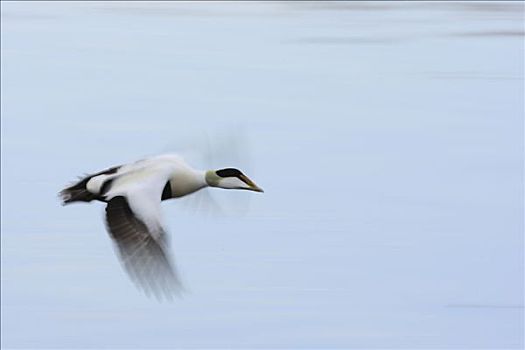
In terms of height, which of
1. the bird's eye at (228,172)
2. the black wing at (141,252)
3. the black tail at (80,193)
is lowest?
the black wing at (141,252)

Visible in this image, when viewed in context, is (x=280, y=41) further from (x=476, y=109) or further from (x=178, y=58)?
(x=476, y=109)

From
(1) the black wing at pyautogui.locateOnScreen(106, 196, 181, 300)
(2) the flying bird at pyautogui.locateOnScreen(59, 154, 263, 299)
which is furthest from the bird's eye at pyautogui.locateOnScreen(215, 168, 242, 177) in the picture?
(1) the black wing at pyautogui.locateOnScreen(106, 196, 181, 300)

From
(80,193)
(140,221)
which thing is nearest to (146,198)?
(140,221)

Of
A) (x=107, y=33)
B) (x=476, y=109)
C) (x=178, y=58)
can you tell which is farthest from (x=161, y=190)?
(x=107, y=33)

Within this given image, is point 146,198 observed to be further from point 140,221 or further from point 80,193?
point 80,193

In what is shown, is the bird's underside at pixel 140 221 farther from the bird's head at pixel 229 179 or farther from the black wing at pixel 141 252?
the bird's head at pixel 229 179

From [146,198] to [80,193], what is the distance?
12.3 inches

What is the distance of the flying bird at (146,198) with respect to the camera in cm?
377

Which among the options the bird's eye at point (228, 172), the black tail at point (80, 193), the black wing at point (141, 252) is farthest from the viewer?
the bird's eye at point (228, 172)

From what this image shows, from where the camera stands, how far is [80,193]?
421 centimetres

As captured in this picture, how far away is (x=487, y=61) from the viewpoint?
23.0ft

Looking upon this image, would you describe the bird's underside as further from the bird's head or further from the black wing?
the bird's head

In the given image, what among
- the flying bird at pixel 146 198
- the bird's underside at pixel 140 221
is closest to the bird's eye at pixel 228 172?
the flying bird at pixel 146 198

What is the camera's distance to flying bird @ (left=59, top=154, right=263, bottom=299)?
3770mm
